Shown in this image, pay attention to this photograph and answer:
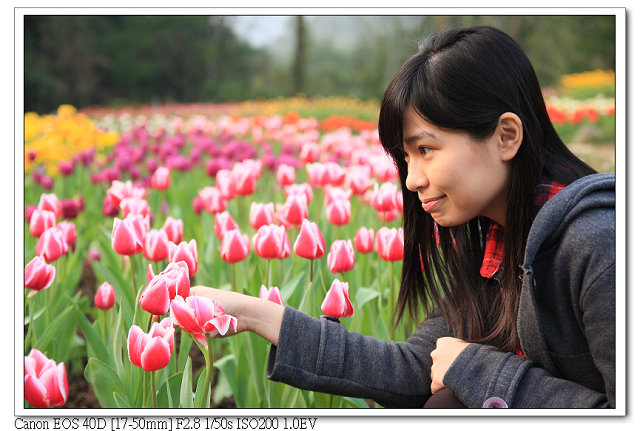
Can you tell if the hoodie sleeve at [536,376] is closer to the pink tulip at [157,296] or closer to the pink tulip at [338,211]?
the pink tulip at [157,296]

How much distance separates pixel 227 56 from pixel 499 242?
6629 mm

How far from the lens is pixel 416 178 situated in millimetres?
1474

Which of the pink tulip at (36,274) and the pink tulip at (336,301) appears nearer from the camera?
the pink tulip at (336,301)

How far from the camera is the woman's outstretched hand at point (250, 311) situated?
4.70 feet

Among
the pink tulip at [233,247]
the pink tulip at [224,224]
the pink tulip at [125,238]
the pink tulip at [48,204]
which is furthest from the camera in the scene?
the pink tulip at [48,204]

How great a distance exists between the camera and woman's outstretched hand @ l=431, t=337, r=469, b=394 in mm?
1565

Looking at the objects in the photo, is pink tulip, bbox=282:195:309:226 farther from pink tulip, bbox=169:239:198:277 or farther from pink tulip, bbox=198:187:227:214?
pink tulip, bbox=169:239:198:277

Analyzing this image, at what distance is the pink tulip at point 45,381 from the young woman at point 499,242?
0.32m

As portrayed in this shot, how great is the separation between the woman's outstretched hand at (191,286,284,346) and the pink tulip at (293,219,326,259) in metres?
0.28

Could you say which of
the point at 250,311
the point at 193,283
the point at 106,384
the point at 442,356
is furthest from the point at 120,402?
the point at 193,283

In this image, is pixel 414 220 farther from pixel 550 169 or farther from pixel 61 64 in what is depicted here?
pixel 61 64

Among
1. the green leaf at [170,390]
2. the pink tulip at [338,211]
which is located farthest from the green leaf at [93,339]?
the pink tulip at [338,211]

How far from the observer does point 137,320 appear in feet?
5.59
